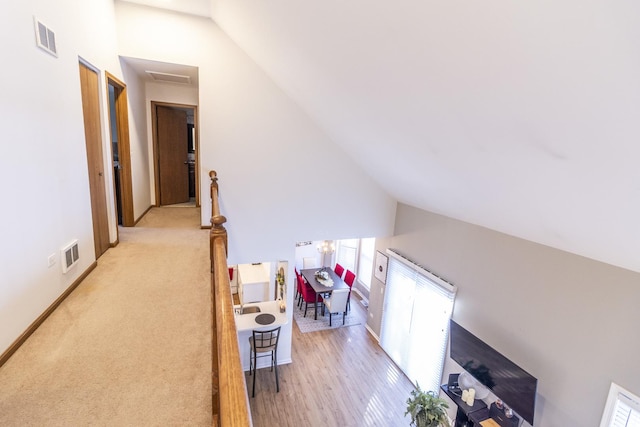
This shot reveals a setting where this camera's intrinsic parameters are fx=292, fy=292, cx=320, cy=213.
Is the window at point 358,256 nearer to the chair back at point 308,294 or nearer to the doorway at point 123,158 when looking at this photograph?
the chair back at point 308,294

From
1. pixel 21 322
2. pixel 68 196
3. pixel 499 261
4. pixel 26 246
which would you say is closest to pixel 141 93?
A: pixel 68 196

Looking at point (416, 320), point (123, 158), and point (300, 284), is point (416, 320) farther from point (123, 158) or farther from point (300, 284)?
point (123, 158)

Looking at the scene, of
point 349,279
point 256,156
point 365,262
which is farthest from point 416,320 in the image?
point 256,156

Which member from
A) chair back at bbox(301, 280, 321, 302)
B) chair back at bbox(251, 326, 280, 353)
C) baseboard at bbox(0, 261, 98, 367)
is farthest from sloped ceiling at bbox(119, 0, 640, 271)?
chair back at bbox(301, 280, 321, 302)

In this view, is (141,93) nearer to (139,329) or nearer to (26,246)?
(26,246)

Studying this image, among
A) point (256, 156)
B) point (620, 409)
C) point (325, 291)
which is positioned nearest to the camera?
point (620, 409)

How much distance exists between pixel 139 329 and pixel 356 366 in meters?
5.08

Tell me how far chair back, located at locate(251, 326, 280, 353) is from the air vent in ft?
16.2

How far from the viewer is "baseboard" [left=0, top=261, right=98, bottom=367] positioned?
6.17 ft

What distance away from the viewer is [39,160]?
2.19m

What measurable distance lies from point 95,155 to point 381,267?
5765mm

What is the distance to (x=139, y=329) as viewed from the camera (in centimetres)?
230

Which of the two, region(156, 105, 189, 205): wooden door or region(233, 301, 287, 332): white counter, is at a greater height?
region(156, 105, 189, 205): wooden door

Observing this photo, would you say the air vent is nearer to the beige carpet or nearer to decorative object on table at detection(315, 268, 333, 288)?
the beige carpet
